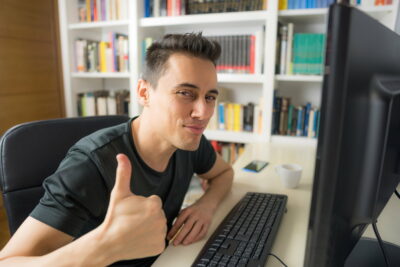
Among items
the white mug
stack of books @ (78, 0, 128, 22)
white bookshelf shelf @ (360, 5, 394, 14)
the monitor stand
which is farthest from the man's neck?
stack of books @ (78, 0, 128, 22)

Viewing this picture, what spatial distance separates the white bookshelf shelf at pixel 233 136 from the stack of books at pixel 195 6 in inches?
33.5

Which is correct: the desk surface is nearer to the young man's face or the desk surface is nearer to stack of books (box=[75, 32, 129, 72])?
the young man's face

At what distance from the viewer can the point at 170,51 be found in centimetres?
97

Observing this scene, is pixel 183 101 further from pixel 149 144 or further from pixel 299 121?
pixel 299 121

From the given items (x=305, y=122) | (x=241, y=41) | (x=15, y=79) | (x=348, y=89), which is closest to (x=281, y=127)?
(x=305, y=122)

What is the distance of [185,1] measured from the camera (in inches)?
84.8

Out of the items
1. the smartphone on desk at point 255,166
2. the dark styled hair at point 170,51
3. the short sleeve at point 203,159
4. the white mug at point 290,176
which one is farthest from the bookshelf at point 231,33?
the dark styled hair at point 170,51

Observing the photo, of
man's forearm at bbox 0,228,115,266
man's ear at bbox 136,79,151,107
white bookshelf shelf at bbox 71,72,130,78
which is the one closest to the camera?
man's forearm at bbox 0,228,115,266

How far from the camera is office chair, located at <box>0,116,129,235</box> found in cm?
91

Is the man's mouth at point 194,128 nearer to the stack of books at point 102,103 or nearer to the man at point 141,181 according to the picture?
the man at point 141,181

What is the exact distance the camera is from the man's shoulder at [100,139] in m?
0.81

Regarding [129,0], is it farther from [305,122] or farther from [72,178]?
[72,178]

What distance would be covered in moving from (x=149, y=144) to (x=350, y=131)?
69 centimetres

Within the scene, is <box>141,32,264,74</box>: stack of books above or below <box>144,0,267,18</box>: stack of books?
below
